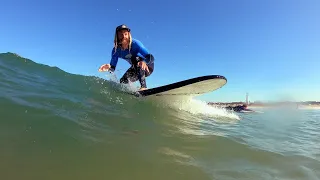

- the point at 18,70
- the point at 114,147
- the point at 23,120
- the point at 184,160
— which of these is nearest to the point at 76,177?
the point at 114,147

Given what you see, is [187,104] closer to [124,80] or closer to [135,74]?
[135,74]

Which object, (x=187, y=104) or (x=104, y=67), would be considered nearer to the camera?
(x=104, y=67)

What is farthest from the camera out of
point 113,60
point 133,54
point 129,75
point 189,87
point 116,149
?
point 129,75

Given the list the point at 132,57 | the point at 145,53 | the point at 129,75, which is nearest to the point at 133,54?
the point at 132,57

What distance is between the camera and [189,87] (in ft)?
25.2

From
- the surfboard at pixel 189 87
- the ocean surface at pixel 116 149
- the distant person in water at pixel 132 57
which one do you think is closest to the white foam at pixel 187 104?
the surfboard at pixel 189 87

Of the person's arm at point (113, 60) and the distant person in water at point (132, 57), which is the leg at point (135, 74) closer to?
the distant person in water at point (132, 57)

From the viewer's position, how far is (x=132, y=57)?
8.47 metres

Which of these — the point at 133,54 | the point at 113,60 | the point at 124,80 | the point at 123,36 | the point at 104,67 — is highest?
the point at 123,36

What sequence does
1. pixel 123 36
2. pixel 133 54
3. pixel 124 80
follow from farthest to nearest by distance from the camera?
pixel 124 80 < pixel 133 54 < pixel 123 36

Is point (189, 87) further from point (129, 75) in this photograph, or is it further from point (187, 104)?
point (129, 75)

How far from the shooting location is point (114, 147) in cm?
376

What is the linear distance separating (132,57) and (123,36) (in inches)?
32.5

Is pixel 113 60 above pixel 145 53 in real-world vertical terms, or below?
below
